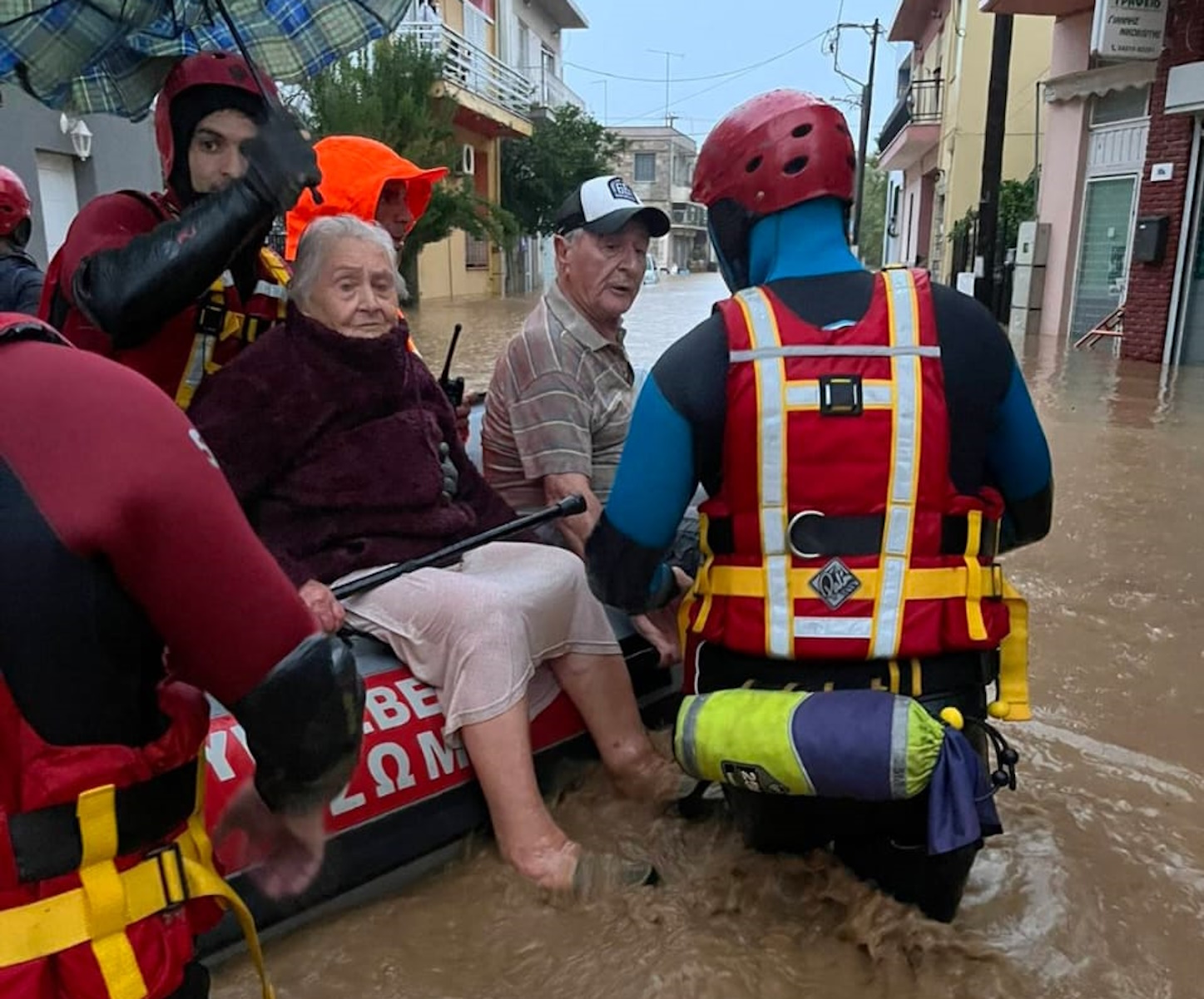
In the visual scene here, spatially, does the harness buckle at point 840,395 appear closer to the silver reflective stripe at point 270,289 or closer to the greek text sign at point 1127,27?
the silver reflective stripe at point 270,289

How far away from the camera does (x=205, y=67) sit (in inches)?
107

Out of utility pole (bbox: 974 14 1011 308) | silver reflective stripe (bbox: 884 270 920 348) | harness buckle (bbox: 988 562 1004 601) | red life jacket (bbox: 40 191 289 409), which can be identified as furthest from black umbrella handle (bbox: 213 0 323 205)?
utility pole (bbox: 974 14 1011 308)

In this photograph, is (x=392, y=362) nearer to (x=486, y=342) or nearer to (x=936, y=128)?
(x=486, y=342)

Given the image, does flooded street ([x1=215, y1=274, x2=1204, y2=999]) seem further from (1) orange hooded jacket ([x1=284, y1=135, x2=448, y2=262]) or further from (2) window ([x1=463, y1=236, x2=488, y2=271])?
(2) window ([x1=463, y1=236, x2=488, y2=271])

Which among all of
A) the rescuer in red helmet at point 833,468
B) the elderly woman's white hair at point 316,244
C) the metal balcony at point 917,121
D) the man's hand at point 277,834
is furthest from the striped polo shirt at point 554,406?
the metal balcony at point 917,121

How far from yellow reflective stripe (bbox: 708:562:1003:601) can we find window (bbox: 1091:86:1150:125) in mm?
13597

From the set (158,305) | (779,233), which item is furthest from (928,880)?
(158,305)

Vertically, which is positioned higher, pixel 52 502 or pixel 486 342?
pixel 52 502

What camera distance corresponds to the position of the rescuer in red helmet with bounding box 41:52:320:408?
7.70 ft

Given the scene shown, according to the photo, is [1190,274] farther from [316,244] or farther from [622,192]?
[316,244]

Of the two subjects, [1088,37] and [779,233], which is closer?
[779,233]

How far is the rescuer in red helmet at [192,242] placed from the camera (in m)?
2.35

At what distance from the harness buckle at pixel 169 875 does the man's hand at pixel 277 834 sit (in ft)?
0.43

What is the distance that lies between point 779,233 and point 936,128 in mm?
31050
